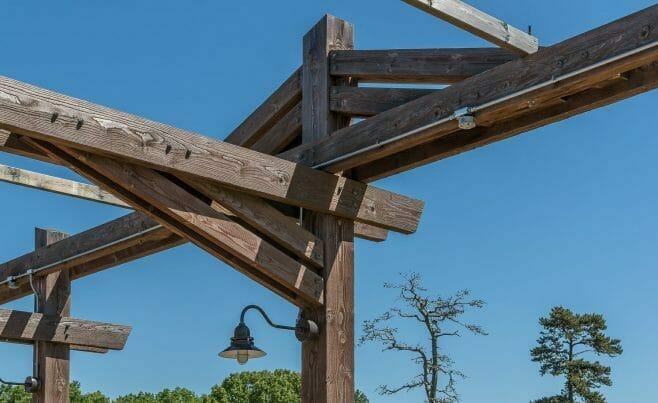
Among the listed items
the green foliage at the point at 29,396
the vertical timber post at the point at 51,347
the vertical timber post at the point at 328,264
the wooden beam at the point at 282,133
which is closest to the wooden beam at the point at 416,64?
the vertical timber post at the point at 328,264

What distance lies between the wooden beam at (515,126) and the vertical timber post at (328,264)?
29 centimetres

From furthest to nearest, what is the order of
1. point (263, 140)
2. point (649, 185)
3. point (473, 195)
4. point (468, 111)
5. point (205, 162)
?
1. point (473, 195)
2. point (649, 185)
3. point (263, 140)
4. point (205, 162)
5. point (468, 111)

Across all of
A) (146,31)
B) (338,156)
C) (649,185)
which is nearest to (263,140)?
(338,156)

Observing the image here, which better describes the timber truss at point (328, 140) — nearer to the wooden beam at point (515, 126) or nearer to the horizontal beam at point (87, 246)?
the wooden beam at point (515, 126)

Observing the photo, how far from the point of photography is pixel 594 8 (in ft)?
24.0

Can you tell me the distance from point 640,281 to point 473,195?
10.7ft

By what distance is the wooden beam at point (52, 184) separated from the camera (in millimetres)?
6758

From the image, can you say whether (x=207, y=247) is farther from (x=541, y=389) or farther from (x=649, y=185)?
(x=541, y=389)

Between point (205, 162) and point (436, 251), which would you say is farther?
point (436, 251)

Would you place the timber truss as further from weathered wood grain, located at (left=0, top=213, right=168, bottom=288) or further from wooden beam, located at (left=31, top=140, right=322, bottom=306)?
weathered wood grain, located at (left=0, top=213, right=168, bottom=288)

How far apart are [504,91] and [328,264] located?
1251 mm

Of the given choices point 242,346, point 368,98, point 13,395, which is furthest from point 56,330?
point 13,395

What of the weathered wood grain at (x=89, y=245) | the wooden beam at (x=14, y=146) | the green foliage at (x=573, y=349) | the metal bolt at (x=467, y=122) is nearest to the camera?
the metal bolt at (x=467, y=122)

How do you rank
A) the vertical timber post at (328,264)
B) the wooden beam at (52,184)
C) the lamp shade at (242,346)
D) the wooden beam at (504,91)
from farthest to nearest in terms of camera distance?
the wooden beam at (52,184) → the lamp shade at (242,346) → the vertical timber post at (328,264) → the wooden beam at (504,91)
